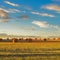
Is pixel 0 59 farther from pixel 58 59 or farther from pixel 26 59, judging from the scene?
pixel 58 59

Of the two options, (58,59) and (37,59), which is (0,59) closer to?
(37,59)

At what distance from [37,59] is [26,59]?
1061 millimetres

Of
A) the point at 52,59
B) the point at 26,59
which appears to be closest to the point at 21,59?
the point at 26,59

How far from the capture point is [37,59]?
27.9 m

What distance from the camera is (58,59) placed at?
2820 centimetres

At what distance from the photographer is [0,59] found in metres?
27.7

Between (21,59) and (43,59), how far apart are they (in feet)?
6.88

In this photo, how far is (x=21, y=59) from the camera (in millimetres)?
27734

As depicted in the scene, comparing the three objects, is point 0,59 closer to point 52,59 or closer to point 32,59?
point 32,59

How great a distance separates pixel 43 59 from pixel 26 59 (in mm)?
1621

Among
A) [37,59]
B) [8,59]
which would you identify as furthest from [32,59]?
[8,59]

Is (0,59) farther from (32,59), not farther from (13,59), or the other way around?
(32,59)

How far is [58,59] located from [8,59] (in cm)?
483

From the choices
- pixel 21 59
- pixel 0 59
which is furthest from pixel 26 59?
pixel 0 59
